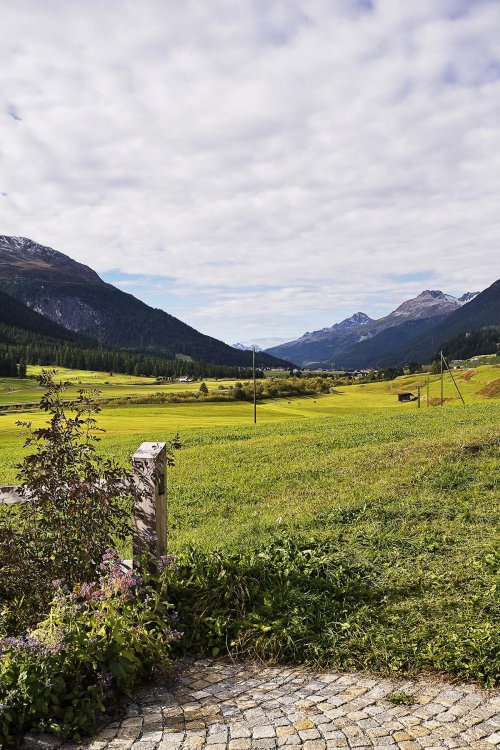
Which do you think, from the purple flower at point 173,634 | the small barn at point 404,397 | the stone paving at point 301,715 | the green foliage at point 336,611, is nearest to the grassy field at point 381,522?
the green foliage at point 336,611

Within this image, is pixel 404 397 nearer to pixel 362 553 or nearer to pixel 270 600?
pixel 362 553

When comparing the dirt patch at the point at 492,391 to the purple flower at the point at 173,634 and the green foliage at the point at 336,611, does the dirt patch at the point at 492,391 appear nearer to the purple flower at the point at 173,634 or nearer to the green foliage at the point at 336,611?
the green foliage at the point at 336,611

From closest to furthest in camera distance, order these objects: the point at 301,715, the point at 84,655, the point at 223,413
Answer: the point at 301,715, the point at 84,655, the point at 223,413

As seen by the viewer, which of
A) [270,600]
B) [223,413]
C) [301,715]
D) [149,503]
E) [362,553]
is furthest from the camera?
[223,413]

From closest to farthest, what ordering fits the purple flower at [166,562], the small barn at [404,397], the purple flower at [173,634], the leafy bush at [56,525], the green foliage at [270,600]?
the purple flower at [173,634] → the green foliage at [270,600] → the leafy bush at [56,525] → the purple flower at [166,562] → the small barn at [404,397]

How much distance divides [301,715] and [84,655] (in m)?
1.91

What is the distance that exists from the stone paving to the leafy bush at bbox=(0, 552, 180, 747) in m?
0.24

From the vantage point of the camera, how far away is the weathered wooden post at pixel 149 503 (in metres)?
5.97

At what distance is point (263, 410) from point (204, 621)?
190 ft

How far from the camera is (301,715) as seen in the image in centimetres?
421

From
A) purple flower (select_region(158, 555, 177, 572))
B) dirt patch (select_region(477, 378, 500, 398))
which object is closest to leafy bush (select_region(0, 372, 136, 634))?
purple flower (select_region(158, 555, 177, 572))

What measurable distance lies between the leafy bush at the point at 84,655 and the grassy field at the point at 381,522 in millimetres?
888

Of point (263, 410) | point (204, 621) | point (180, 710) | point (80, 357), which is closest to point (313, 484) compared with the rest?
point (204, 621)

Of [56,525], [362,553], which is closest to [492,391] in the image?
[362,553]
